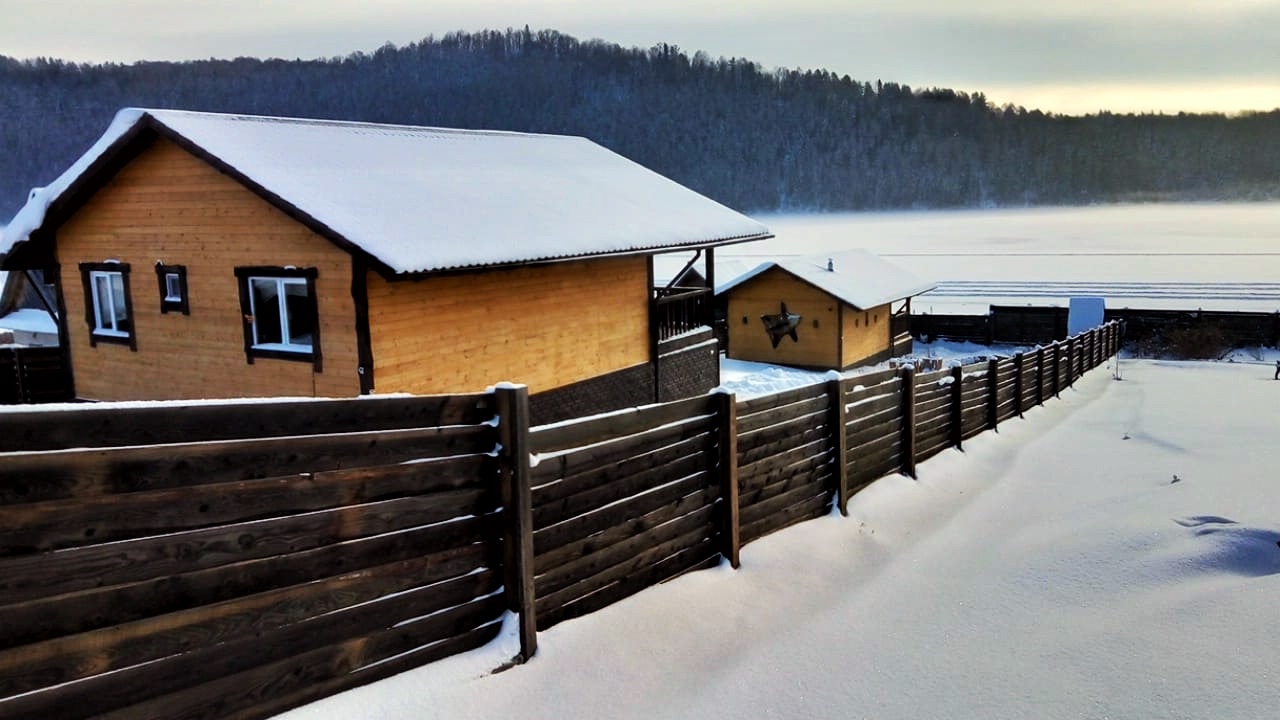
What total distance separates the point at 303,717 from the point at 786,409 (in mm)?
4366

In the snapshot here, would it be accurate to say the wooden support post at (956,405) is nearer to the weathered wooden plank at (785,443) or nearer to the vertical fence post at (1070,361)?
the weathered wooden plank at (785,443)

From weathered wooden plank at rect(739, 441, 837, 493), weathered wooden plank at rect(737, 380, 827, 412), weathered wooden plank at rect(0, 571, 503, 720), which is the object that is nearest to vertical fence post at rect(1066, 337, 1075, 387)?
weathered wooden plank at rect(739, 441, 837, 493)

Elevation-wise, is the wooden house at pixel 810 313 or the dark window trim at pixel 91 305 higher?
the dark window trim at pixel 91 305

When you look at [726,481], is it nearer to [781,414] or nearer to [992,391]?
[781,414]

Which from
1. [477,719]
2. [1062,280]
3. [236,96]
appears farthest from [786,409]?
[236,96]

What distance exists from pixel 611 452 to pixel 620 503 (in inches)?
13.2

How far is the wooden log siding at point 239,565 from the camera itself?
9.51 feet

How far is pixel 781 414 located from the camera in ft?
22.6

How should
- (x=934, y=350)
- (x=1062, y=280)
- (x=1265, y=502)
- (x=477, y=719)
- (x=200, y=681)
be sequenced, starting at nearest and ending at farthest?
(x=200, y=681)
(x=477, y=719)
(x=1265, y=502)
(x=934, y=350)
(x=1062, y=280)

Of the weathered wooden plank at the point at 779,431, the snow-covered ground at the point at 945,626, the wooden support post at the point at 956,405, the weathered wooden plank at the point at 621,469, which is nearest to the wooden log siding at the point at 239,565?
the snow-covered ground at the point at 945,626

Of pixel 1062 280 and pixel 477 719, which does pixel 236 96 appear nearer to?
pixel 1062 280

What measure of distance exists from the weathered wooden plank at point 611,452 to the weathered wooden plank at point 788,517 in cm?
104

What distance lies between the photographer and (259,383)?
12.7m

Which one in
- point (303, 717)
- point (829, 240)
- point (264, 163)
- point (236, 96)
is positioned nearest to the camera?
point (303, 717)
